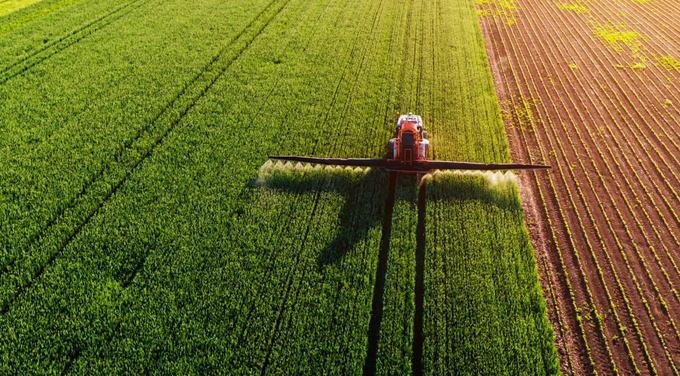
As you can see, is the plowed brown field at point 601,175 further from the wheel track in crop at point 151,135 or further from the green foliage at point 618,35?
the wheel track in crop at point 151,135

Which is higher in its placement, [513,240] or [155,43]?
[155,43]

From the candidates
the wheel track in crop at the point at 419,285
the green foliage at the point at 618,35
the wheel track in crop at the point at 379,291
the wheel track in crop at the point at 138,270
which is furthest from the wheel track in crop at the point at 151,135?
the green foliage at the point at 618,35

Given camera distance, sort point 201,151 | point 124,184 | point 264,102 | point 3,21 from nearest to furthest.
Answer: point 124,184 < point 201,151 < point 264,102 < point 3,21

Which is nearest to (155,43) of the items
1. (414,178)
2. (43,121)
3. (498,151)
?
(43,121)

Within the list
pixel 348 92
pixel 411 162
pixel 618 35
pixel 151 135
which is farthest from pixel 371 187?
pixel 618 35

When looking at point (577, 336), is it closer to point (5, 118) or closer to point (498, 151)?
point (498, 151)
